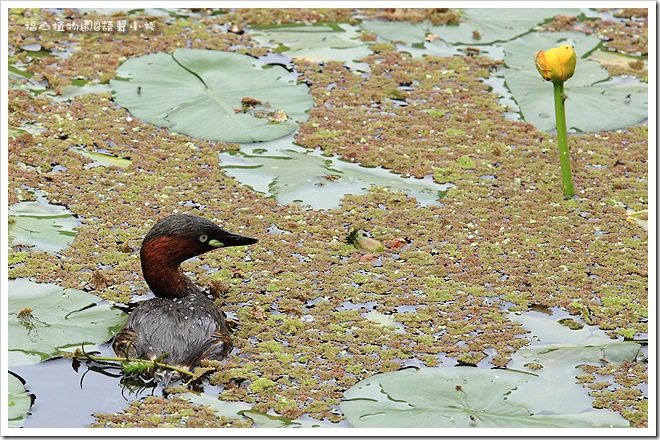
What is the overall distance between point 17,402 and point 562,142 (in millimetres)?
4735

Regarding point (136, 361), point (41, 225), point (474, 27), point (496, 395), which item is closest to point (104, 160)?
point (41, 225)

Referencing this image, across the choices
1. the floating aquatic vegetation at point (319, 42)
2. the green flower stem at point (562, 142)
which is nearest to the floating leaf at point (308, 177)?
the green flower stem at point (562, 142)

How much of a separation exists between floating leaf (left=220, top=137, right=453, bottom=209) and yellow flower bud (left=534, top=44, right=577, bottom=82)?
1334 mm

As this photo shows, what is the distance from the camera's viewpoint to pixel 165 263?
7297 mm

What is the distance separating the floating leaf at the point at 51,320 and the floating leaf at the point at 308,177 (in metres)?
2.07

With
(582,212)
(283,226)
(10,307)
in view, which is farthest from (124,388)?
(582,212)

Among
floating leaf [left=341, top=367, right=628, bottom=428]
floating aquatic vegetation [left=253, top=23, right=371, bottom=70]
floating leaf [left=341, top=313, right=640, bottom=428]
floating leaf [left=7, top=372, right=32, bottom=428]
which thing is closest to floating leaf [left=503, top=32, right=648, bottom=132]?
floating aquatic vegetation [left=253, top=23, right=371, bottom=70]

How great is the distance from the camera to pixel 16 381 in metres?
6.67

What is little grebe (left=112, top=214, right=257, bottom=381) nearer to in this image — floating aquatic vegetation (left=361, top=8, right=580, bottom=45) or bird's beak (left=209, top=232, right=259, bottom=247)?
bird's beak (left=209, top=232, right=259, bottom=247)

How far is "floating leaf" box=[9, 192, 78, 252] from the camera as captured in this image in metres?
8.09

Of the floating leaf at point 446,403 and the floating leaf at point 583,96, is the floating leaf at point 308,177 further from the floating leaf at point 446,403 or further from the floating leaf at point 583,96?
the floating leaf at point 446,403

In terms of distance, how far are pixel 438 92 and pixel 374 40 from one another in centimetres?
135

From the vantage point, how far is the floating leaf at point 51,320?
6930mm

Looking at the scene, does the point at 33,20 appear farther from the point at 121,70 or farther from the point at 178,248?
the point at 178,248
